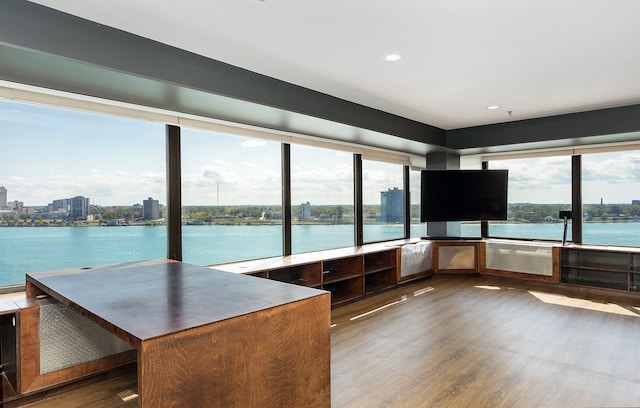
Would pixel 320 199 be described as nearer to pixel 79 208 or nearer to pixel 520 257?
pixel 79 208

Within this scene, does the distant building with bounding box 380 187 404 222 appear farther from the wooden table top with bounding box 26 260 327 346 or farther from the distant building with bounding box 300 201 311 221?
the wooden table top with bounding box 26 260 327 346

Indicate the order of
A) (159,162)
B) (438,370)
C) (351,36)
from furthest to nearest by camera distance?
(159,162) < (438,370) < (351,36)

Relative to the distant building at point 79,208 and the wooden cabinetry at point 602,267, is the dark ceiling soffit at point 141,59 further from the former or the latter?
the wooden cabinetry at point 602,267

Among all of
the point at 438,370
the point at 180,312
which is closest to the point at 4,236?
the point at 180,312

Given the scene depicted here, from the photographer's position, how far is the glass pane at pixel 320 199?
17.1 ft

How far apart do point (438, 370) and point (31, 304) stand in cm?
290

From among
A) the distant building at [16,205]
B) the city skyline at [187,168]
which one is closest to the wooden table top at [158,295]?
the distant building at [16,205]

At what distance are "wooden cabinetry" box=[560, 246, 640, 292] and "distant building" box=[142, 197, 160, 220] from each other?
18.2ft

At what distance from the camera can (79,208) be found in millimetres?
3471

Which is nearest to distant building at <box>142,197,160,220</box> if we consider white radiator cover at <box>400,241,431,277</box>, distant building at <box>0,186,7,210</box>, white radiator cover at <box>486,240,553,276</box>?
distant building at <box>0,186,7,210</box>

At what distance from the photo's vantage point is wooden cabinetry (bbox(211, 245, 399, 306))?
430cm

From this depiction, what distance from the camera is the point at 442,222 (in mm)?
6770

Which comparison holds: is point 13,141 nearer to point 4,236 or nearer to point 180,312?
point 4,236

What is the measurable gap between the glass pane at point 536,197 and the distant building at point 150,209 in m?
5.63
